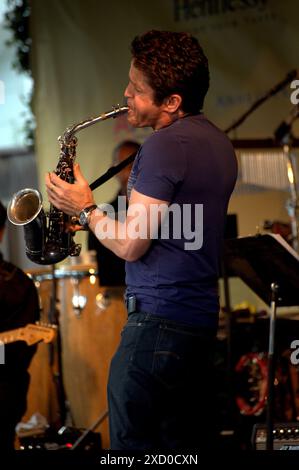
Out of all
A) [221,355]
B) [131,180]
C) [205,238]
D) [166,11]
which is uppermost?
[166,11]

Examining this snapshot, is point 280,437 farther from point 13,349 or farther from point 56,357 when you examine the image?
point 56,357

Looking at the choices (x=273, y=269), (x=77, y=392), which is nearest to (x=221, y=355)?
(x=77, y=392)

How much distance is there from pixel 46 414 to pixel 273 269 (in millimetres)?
2702

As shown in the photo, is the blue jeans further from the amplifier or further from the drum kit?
the drum kit

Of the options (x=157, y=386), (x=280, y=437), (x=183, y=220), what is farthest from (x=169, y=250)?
(x=280, y=437)

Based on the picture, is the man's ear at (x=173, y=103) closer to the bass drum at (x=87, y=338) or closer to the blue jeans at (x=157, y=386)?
the blue jeans at (x=157, y=386)

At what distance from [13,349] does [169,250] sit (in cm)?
242

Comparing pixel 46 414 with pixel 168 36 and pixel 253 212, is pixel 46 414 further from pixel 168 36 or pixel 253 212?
pixel 168 36

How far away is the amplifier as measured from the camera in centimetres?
405

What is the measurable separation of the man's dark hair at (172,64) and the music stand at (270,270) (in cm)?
119

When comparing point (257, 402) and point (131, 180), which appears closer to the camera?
point (131, 180)

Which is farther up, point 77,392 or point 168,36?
point 168,36

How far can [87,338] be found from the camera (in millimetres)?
5992
